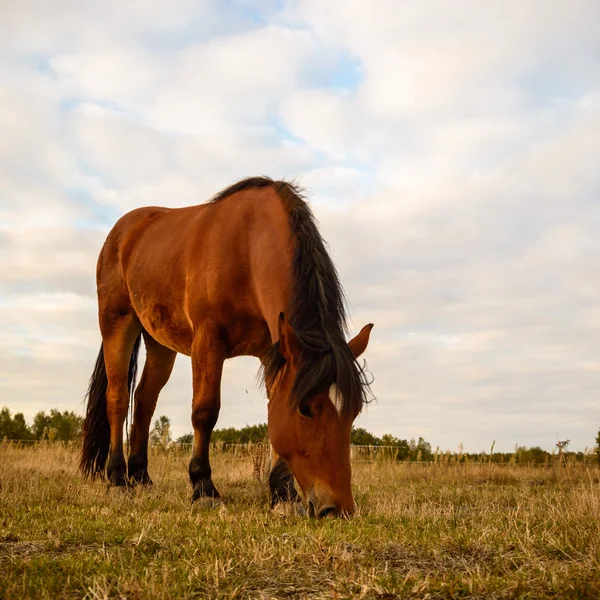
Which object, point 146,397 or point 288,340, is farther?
point 146,397

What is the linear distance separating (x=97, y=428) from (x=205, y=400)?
10.3ft

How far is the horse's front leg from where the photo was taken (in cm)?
656

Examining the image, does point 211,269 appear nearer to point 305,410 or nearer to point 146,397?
point 305,410

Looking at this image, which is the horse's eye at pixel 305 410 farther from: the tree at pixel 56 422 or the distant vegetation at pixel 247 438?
the tree at pixel 56 422

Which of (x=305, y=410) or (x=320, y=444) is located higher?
(x=305, y=410)

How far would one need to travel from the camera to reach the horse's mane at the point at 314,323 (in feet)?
15.9

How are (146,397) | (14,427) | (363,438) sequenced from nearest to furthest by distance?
(146,397) → (363,438) → (14,427)

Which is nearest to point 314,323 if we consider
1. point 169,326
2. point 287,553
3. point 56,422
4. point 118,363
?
point 287,553

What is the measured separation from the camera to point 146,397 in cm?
908

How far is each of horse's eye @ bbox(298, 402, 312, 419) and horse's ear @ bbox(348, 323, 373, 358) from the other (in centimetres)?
→ 86

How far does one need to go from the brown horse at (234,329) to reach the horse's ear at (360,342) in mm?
12

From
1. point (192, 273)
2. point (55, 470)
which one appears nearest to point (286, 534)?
point (192, 273)

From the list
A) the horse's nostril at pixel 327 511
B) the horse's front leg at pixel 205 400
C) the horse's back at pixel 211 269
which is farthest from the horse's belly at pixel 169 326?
the horse's nostril at pixel 327 511

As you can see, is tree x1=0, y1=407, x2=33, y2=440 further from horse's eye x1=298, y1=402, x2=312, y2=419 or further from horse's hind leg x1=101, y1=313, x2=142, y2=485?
horse's eye x1=298, y1=402, x2=312, y2=419
